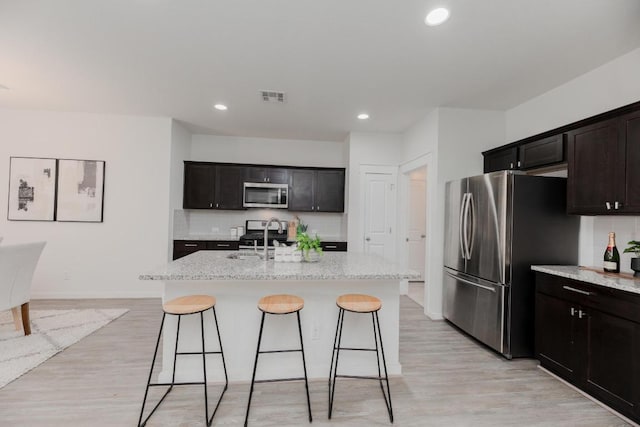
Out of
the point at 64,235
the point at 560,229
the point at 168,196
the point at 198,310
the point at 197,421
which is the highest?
the point at 168,196

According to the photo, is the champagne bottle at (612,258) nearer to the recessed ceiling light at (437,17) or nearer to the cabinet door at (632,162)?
the cabinet door at (632,162)

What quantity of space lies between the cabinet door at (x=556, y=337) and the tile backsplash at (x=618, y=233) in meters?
0.70

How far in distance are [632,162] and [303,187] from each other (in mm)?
4102

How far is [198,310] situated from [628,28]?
3.74m

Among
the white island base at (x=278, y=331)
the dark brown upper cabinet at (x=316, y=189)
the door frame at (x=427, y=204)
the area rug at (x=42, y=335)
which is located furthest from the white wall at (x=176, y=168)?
the door frame at (x=427, y=204)

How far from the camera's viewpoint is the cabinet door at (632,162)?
87.2 inches

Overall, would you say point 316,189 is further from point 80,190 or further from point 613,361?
point 613,361

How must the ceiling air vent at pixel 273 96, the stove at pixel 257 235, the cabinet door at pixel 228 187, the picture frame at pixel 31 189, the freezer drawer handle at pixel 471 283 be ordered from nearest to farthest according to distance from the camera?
the freezer drawer handle at pixel 471 283 < the ceiling air vent at pixel 273 96 < the picture frame at pixel 31 189 < the stove at pixel 257 235 < the cabinet door at pixel 228 187

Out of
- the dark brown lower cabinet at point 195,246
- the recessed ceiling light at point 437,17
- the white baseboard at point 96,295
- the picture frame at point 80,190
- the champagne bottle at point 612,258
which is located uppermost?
the recessed ceiling light at point 437,17

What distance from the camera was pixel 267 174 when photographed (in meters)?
5.35

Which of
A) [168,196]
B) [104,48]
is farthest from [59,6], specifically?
[168,196]

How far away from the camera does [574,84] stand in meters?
3.11

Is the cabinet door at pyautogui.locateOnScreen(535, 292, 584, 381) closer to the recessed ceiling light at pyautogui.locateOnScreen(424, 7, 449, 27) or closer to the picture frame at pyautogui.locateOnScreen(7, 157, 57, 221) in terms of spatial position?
the recessed ceiling light at pyautogui.locateOnScreen(424, 7, 449, 27)

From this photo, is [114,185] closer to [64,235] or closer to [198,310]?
[64,235]
